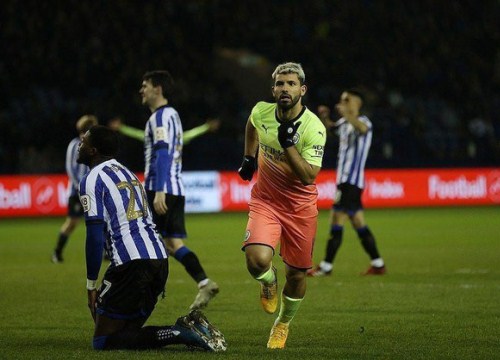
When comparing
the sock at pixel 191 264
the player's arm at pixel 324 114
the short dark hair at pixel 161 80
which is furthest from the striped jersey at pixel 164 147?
the player's arm at pixel 324 114

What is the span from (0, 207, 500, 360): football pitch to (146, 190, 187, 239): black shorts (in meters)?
0.73

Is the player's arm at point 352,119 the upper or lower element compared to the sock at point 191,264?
upper

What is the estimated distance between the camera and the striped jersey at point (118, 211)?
22.2 ft

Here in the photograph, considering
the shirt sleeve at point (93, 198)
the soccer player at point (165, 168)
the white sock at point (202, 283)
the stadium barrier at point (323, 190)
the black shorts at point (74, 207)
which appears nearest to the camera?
the shirt sleeve at point (93, 198)

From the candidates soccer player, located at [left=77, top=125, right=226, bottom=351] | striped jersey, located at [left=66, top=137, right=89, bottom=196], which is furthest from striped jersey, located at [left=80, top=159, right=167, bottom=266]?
striped jersey, located at [left=66, top=137, right=89, bottom=196]

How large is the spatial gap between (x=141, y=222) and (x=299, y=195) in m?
1.28

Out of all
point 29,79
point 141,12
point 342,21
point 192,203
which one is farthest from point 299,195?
point 342,21

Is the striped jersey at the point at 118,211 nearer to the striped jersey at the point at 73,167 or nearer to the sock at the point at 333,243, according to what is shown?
the sock at the point at 333,243

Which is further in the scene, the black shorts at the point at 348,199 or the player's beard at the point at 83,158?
the black shorts at the point at 348,199

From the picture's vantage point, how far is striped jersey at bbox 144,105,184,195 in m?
9.84

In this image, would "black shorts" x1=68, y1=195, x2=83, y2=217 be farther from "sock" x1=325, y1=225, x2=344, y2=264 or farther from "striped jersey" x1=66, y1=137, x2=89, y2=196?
"sock" x1=325, y1=225, x2=344, y2=264

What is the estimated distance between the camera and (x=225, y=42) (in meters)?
31.1

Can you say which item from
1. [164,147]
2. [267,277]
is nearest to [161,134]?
[164,147]

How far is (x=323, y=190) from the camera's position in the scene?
1041 inches
